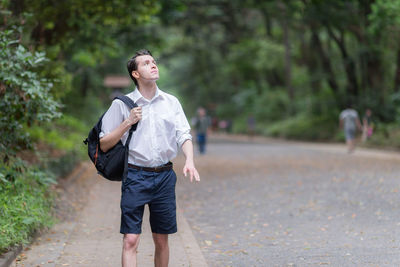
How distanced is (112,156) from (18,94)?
4147 millimetres

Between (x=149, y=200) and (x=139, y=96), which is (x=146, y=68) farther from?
(x=149, y=200)

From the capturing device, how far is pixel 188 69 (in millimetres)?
57906

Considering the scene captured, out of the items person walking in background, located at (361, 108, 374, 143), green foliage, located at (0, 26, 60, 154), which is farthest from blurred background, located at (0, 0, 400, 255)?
person walking in background, located at (361, 108, 374, 143)

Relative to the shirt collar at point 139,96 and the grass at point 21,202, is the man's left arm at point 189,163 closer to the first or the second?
the shirt collar at point 139,96

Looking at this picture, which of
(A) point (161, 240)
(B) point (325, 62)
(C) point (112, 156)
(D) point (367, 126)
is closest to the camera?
(C) point (112, 156)

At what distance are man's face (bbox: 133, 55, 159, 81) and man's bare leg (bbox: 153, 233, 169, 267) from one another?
118cm

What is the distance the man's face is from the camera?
4.47 meters

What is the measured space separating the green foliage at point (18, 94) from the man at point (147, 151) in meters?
3.35

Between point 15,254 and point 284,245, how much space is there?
2.89 m

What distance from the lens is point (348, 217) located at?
8.66m

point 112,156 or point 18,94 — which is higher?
point 18,94

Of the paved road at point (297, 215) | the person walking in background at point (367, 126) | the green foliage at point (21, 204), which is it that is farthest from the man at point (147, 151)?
the person walking in background at point (367, 126)

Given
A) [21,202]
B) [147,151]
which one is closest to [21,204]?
[21,202]

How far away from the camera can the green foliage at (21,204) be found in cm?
635
